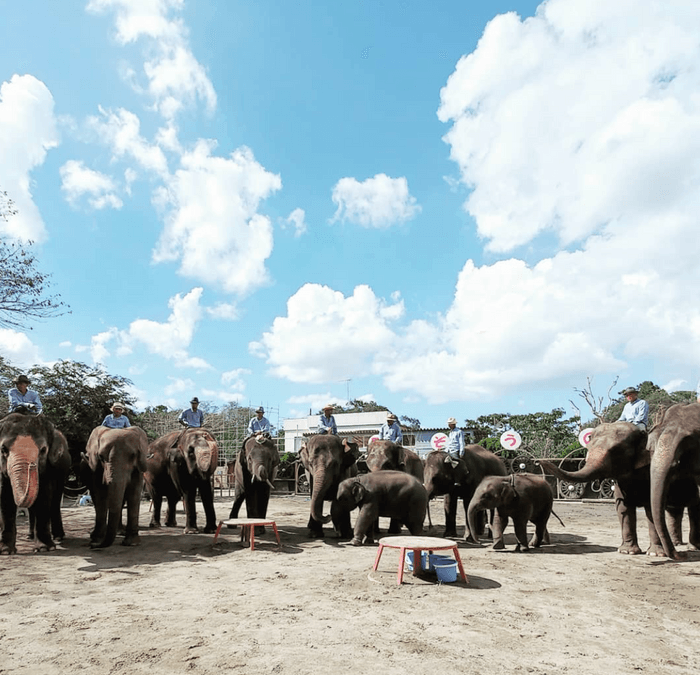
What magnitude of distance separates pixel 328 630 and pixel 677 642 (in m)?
3.25

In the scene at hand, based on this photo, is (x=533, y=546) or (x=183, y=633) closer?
(x=183, y=633)

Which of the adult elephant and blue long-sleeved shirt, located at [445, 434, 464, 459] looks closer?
the adult elephant

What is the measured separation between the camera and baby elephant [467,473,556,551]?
9578 mm

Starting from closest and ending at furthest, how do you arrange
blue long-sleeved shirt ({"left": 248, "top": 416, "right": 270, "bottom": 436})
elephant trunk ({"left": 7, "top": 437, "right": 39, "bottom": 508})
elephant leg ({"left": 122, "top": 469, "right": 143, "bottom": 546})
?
1. elephant trunk ({"left": 7, "top": 437, "right": 39, "bottom": 508})
2. elephant leg ({"left": 122, "top": 469, "right": 143, "bottom": 546})
3. blue long-sleeved shirt ({"left": 248, "top": 416, "right": 270, "bottom": 436})

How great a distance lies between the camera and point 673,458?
28.3 ft

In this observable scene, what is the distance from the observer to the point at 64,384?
2406cm

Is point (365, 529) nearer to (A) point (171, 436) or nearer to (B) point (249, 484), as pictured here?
(B) point (249, 484)

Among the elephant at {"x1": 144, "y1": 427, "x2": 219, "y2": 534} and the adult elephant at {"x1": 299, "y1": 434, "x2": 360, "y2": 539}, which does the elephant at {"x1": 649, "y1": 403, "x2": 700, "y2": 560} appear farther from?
the elephant at {"x1": 144, "y1": 427, "x2": 219, "y2": 534}

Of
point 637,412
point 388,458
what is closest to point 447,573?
point 388,458

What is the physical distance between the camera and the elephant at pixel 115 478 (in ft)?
32.0

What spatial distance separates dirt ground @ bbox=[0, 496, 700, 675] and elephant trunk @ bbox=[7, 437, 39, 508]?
38.9 inches

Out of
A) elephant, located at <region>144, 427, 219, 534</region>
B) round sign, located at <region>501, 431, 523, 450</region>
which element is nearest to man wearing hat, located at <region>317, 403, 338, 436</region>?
elephant, located at <region>144, 427, 219, 534</region>

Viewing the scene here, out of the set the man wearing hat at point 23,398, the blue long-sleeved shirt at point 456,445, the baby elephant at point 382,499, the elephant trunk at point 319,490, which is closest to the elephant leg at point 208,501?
the elephant trunk at point 319,490

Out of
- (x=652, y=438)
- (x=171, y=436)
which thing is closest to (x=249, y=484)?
(x=171, y=436)
